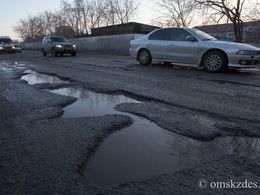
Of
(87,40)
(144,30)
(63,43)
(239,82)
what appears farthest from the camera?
(87,40)

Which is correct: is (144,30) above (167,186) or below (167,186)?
above

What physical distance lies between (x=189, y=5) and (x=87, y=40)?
515 inches

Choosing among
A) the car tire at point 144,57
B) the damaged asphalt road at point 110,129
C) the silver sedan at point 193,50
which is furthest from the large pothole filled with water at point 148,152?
the car tire at point 144,57

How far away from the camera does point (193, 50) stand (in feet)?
33.5

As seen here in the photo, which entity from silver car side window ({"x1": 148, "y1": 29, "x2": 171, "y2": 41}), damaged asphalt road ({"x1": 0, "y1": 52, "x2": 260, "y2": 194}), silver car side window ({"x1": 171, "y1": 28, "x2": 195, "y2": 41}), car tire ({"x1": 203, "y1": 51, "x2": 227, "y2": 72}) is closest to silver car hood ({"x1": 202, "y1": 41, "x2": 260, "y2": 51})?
car tire ({"x1": 203, "y1": 51, "x2": 227, "y2": 72})

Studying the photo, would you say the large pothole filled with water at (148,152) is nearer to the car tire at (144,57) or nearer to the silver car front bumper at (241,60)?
the silver car front bumper at (241,60)

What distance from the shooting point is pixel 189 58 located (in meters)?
10.4

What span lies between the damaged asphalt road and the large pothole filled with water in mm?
105

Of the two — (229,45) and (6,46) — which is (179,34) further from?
(6,46)

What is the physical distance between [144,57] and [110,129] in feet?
29.2

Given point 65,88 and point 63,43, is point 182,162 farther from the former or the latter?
point 63,43

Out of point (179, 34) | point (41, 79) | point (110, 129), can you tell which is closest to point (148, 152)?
point (110, 129)

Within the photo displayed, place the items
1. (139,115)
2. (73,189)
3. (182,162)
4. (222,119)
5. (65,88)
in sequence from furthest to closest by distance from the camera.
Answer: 1. (65,88)
2. (139,115)
3. (222,119)
4. (182,162)
5. (73,189)

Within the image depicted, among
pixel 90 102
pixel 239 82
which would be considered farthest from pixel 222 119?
pixel 239 82
